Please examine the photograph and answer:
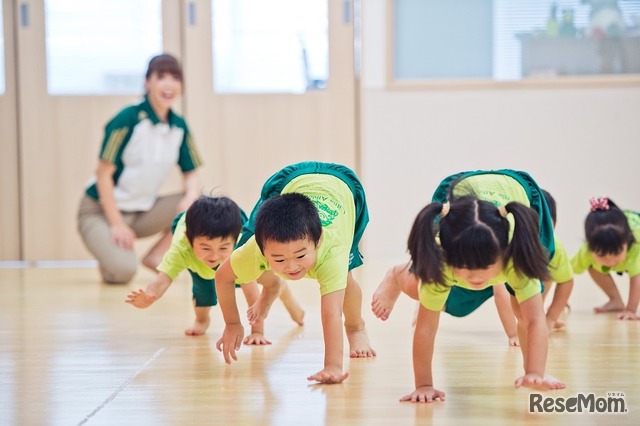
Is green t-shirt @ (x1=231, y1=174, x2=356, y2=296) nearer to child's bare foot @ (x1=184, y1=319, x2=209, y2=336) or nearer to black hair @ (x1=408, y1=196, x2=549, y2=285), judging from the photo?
black hair @ (x1=408, y1=196, x2=549, y2=285)

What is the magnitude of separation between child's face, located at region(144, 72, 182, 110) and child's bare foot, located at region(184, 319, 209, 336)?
4.93 feet

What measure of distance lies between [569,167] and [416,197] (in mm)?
798

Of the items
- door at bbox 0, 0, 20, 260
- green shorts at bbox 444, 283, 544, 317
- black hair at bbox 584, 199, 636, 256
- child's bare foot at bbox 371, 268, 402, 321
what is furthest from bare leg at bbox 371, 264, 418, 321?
door at bbox 0, 0, 20, 260

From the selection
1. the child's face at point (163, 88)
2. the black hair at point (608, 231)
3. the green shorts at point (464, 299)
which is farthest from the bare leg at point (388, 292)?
the child's face at point (163, 88)

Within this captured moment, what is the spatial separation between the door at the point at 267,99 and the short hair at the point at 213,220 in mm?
2376

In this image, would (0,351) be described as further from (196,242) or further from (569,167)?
(569,167)

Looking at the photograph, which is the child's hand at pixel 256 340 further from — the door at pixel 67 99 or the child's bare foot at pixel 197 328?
the door at pixel 67 99

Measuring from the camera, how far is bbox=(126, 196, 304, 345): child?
2.11 meters

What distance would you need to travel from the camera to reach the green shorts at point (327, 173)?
77.8 inches

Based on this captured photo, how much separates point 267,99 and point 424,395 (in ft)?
10.5

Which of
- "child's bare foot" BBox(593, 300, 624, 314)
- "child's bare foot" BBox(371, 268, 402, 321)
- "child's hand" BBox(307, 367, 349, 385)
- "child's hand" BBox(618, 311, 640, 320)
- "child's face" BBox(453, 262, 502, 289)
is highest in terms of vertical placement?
"child's face" BBox(453, 262, 502, 289)

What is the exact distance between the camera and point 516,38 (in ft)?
14.8

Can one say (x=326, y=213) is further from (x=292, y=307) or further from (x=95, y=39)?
(x=95, y=39)

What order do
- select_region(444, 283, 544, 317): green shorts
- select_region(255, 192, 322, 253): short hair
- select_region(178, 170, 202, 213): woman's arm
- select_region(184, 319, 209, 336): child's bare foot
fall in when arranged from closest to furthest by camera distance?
select_region(255, 192, 322, 253): short hair
select_region(444, 283, 544, 317): green shorts
select_region(184, 319, 209, 336): child's bare foot
select_region(178, 170, 202, 213): woman's arm
